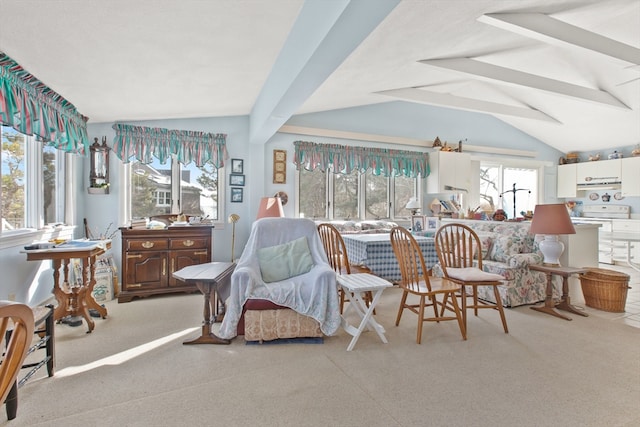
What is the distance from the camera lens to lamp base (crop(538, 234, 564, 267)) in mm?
3266

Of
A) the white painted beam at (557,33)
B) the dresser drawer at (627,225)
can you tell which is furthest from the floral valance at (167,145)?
the dresser drawer at (627,225)

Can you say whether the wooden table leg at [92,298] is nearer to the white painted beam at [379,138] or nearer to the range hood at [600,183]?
the white painted beam at [379,138]

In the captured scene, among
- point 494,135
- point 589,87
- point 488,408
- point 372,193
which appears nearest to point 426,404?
point 488,408

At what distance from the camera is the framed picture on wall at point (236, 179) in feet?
15.8

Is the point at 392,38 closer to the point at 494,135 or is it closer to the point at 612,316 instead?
the point at 612,316

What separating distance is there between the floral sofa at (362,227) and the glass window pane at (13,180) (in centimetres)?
355

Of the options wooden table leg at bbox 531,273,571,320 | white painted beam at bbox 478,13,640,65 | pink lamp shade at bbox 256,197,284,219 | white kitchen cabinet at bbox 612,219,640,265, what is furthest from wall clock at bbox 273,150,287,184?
white kitchen cabinet at bbox 612,219,640,265

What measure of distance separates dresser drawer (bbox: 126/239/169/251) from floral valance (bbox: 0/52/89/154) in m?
1.15

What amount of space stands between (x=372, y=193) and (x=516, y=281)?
2.93 meters

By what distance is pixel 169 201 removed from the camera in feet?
15.0

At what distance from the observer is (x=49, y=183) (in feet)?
11.4

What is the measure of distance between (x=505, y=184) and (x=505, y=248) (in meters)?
4.16

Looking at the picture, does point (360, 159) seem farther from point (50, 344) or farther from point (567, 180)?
point (567, 180)

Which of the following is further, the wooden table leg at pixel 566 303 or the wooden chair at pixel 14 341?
the wooden table leg at pixel 566 303
